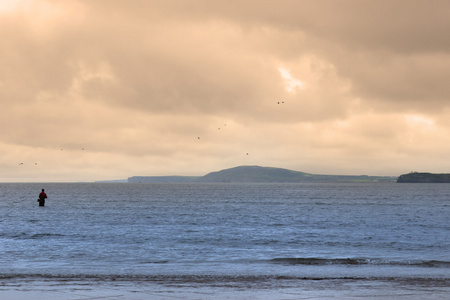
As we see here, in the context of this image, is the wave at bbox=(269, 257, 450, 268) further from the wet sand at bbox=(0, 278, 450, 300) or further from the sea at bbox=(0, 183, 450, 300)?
the wet sand at bbox=(0, 278, 450, 300)

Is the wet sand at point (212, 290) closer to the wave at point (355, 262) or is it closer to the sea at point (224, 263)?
the sea at point (224, 263)

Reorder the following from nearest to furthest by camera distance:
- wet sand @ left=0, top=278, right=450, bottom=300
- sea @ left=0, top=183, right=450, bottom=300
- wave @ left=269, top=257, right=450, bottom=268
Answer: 1. wet sand @ left=0, top=278, right=450, bottom=300
2. sea @ left=0, top=183, right=450, bottom=300
3. wave @ left=269, top=257, right=450, bottom=268

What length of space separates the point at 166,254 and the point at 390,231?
28.3 metres

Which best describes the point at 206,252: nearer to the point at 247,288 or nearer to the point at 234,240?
the point at 234,240

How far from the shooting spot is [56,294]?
15.4 metres

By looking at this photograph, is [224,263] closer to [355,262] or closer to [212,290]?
[355,262]

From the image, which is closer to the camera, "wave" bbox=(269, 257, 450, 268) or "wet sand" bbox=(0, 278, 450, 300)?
"wet sand" bbox=(0, 278, 450, 300)

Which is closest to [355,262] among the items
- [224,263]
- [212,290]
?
[224,263]

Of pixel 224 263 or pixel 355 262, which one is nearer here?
pixel 224 263

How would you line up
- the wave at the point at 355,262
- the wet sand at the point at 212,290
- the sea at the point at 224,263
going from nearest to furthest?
the wet sand at the point at 212,290 → the sea at the point at 224,263 → the wave at the point at 355,262

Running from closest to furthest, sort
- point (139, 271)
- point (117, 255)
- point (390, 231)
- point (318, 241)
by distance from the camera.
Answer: point (139, 271), point (117, 255), point (318, 241), point (390, 231)

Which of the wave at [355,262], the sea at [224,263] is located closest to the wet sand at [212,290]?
the sea at [224,263]

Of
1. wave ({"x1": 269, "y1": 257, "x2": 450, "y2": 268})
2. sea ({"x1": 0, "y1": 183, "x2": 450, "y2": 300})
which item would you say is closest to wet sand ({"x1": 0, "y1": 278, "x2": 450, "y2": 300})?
sea ({"x1": 0, "y1": 183, "x2": 450, "y2": 300})

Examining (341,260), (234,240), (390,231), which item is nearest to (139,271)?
(341,260)
